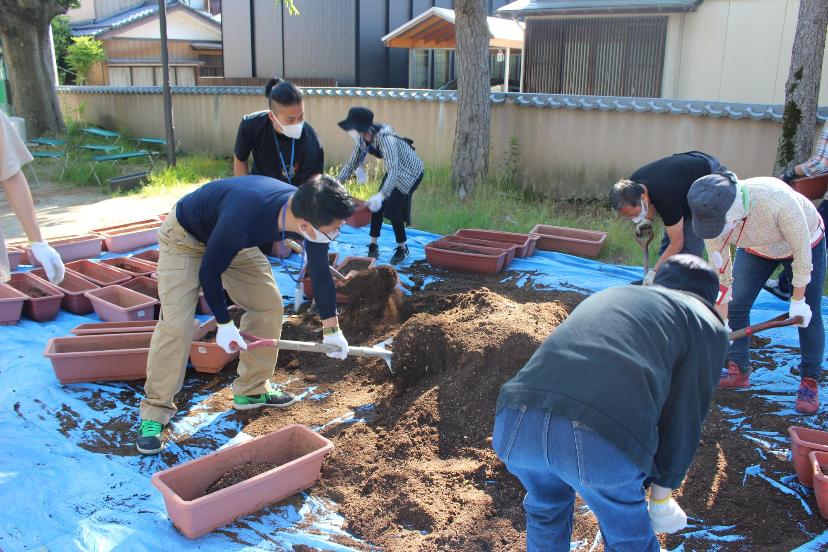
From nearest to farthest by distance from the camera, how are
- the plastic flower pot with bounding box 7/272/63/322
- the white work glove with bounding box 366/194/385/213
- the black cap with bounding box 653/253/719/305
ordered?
1. the black cap with bounding box 653/253/719/305
2. the plastic flower pot with bounding box 7/272/63/322
3. the white work glove with bounding box 366/194/385/213

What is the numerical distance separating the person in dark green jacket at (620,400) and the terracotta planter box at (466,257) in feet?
11.5

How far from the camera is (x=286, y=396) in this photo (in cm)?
343

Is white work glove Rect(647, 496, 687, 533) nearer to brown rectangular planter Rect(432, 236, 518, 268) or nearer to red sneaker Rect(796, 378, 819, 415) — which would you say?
red sneaker Rect(796, 378, 819, 415)

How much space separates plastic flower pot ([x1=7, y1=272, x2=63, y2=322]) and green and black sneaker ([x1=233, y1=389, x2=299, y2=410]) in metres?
1.91

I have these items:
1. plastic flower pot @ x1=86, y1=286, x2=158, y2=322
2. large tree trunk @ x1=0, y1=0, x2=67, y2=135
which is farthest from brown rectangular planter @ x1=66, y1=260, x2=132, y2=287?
large tree trunk @ x1=0, y1=0, x2=67, y2=135

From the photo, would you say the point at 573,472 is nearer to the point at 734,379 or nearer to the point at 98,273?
the point at 734,379

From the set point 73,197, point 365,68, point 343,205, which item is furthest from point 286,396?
point 365,68

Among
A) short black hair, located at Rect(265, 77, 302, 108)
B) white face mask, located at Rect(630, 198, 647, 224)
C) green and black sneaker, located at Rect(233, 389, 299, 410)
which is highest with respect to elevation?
short black hair, located at Rect(265, 77, 302, 108)

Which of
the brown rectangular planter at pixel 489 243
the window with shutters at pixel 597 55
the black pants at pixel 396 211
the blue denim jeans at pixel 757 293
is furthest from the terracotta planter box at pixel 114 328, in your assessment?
the window with shutters at pixel 597 55

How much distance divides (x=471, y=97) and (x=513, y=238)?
7.91ft

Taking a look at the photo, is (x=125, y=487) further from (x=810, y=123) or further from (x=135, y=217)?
(x=810, y=123)

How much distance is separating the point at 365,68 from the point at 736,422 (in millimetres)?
12227

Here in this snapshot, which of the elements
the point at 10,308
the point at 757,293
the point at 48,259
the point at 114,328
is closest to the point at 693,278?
the point at 757,293

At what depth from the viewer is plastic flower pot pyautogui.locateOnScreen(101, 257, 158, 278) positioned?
5285mm
